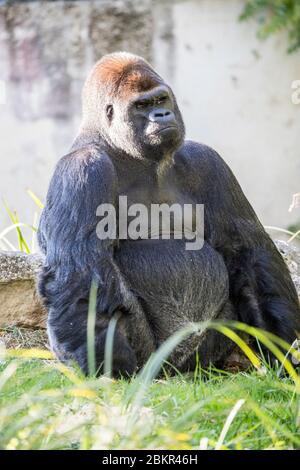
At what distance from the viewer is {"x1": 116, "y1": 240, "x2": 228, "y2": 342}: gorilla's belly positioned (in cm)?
477

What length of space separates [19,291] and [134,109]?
1.35 m

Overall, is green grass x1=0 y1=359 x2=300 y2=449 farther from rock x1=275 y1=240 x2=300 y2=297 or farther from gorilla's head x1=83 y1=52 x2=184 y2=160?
rock x1=275 y1=240 x2=300 y2=297

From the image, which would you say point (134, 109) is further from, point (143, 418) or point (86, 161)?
point (143, 418)

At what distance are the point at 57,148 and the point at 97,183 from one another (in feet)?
15.6

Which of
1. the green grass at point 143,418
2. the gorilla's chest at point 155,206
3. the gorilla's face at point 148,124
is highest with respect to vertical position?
the gorilla's face at point 148,124

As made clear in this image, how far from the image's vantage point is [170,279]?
4.79 metres

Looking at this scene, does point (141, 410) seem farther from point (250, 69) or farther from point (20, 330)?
point (250, 69)

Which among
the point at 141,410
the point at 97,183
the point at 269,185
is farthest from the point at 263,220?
the point at 141,410

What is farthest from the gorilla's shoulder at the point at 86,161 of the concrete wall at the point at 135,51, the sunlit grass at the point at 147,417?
the concrete wall at the point at 135,51

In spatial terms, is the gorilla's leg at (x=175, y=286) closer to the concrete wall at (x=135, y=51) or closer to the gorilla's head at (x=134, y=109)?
the gorilla's head at (x=134, y=109)

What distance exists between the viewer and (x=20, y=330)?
18.1ft

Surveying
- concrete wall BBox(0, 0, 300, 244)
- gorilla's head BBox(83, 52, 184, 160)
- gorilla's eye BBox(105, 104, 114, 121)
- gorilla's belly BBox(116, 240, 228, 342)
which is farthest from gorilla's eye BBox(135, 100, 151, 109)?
concrete wall BBox(0, 0, 300, 244)

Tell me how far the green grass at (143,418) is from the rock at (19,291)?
5.75ft

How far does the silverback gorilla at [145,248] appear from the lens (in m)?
4.54
